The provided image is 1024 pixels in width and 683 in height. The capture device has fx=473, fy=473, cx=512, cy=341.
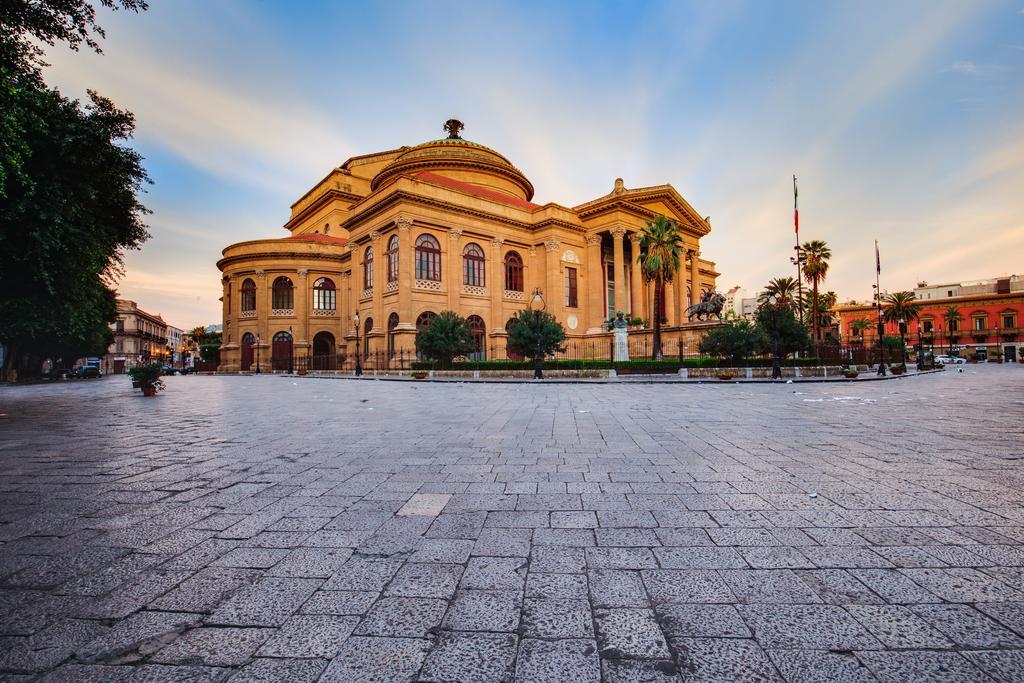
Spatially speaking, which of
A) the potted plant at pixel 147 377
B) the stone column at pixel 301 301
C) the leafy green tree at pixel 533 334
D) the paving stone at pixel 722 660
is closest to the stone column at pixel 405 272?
the leafy green tree at pixel 533 334

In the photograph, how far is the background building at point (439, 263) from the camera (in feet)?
112

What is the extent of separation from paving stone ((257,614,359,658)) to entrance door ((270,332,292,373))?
4439 cm

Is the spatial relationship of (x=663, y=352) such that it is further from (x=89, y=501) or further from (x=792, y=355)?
(x=89, y=501)

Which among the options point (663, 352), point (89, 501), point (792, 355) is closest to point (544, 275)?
point (663, 352)

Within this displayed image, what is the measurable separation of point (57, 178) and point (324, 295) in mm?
35144

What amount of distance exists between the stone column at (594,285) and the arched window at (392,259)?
1702 cm

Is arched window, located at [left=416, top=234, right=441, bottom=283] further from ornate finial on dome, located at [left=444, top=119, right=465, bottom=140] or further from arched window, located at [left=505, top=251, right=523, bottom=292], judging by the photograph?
ornate finial on dome, located at [left=444, top=119, right=465, bottom=140]

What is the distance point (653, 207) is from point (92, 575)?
1779 inches

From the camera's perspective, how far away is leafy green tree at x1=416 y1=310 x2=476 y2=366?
27.8 meters

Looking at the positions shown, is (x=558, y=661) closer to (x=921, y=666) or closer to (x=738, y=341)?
(x=921, y=666)

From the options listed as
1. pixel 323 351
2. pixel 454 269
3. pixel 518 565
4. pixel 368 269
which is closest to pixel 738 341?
pixel 454 269

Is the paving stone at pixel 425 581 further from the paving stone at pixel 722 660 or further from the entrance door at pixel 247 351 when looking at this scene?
the entrance door at pixel 247 351

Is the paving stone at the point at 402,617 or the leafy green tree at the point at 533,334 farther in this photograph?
the leafy green tree at the point at 533,334

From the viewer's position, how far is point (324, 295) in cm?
4331
